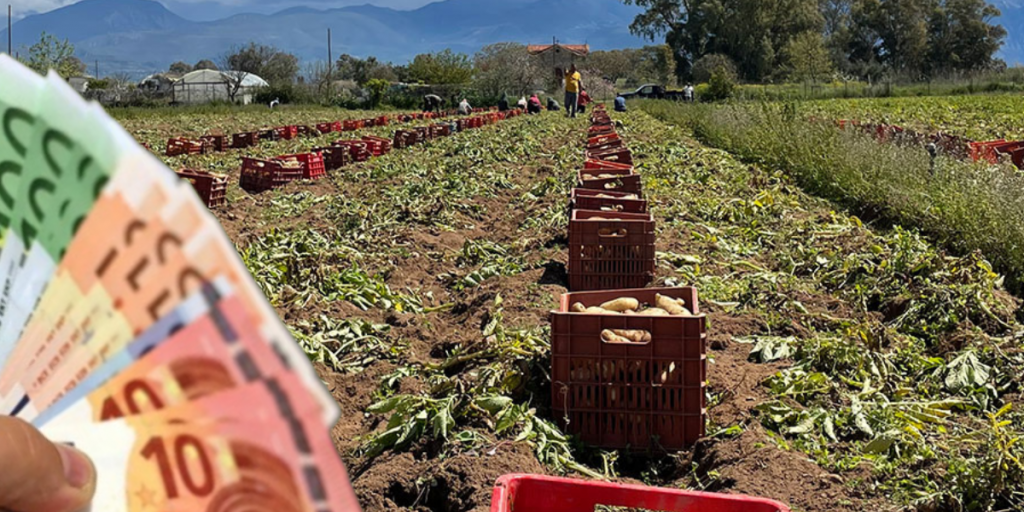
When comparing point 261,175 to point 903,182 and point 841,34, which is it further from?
point 841,34

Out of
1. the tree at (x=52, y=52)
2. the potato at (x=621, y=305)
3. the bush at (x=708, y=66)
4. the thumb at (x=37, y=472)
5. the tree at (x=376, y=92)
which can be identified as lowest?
the potato at (x=621, y=305)

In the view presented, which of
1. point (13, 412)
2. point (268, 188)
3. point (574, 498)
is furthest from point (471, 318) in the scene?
point (268, 188)

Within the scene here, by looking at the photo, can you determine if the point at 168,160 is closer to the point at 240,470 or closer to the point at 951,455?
the point at 951,455

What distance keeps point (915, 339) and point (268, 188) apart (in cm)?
1028

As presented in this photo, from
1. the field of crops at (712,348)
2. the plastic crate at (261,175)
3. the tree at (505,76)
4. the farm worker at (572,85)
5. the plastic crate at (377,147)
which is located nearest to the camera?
the field of crops at (712,348)

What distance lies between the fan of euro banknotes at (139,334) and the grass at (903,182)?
321 inches

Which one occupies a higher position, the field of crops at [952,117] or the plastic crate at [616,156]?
the field of crops at [952,117]

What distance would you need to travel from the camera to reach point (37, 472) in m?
0.79

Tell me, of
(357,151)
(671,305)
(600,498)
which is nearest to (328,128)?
(357,151)

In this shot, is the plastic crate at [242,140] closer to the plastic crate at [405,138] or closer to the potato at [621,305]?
the plastic crate at [405,138]

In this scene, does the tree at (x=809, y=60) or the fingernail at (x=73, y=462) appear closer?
the fingernail at (x=73, y=462)

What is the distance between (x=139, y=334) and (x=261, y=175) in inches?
549

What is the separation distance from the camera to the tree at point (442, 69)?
82.0 metres

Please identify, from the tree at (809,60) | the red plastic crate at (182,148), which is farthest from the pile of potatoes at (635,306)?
the tree at (809,60)
